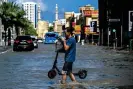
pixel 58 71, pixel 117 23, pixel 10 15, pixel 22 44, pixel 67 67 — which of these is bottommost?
pixel 22 44

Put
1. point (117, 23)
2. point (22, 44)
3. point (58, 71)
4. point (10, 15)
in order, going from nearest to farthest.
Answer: point (58, 71)
point (22, 44)
point (10, 15)
point (117, 23)

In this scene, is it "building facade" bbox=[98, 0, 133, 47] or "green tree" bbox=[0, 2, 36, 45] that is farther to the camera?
"green tree" bbox=[0, 2, 36, 45]

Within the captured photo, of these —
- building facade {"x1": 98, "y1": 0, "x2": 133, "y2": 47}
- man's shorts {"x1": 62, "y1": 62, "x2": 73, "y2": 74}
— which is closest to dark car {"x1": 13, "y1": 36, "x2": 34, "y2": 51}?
building facade {"x1": 98, "y1": 0, "x2": 133, "y2": 47}

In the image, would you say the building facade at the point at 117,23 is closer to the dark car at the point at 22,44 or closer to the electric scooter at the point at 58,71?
the dark car at the point at 22,44

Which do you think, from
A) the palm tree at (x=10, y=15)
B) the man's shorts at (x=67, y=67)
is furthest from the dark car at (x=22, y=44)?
the palm tree at (x=10, y=15)

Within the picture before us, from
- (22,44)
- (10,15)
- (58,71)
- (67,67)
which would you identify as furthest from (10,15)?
(67,67)

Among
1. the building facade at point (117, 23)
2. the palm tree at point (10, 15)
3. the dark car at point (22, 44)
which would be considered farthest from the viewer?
the palm tree at point (10, 15)

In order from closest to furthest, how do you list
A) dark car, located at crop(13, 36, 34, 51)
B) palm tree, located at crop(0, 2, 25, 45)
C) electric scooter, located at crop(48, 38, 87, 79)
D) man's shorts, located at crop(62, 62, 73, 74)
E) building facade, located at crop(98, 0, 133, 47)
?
electric scooter, located at crop(48, 38, 87, 79) → man's shorts, located at crop(62, 62, 73, 74) → dark car, located at crop(13, 36, 34, 51) → building facade, located at crop(98, 0, 133, 47) → palm tree, located at crop(0, 2, 25, 45)

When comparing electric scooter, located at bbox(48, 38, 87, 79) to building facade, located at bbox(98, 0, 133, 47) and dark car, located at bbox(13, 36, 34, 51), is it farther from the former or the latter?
building facade, located at bbox(98, 0, 133, 47)

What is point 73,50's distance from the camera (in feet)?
56.7

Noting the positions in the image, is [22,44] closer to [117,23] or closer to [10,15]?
[10,15]

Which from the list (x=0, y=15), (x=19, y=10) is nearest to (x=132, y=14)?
(x=0, y=15)

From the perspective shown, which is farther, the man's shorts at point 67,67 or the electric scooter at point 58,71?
the man's shorts at point 67,67

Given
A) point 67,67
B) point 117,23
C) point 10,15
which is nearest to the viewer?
point 67,67
